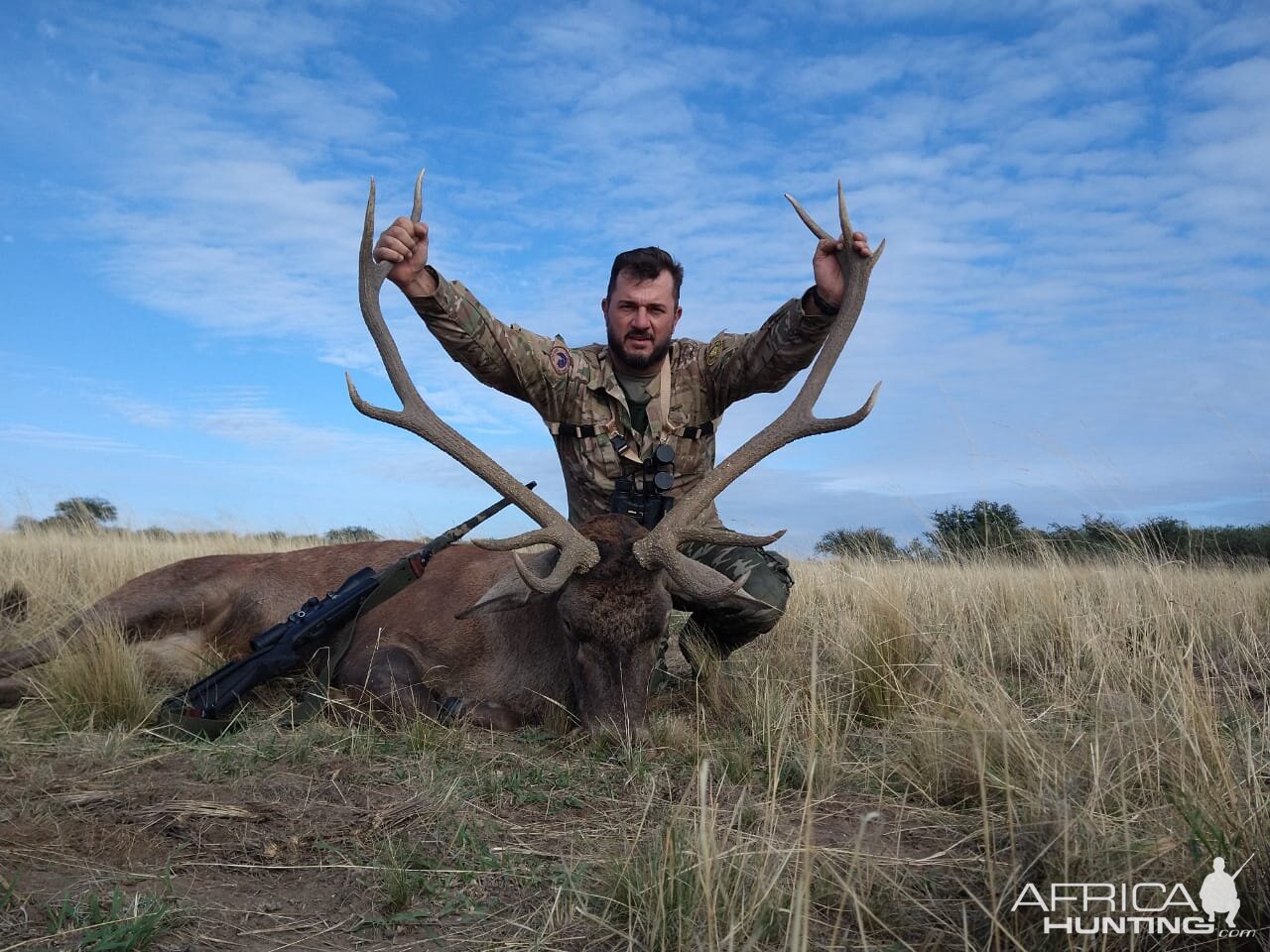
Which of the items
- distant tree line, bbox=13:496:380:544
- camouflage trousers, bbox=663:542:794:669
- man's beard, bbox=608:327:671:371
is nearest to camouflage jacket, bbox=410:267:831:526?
man's beard, bbox=608:327:671:371

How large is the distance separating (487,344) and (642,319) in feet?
2.95

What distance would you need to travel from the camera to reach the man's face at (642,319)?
5688 millimetres

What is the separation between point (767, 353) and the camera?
5.43 m

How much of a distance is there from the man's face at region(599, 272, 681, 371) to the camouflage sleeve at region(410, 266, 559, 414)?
0.44 meters

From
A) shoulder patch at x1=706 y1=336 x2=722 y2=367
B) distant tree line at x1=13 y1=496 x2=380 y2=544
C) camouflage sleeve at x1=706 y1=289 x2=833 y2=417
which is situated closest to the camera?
camouflage sleeve at x1=706 y1=289 x2=833 y2=417

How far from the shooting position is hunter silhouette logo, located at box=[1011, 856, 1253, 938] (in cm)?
202

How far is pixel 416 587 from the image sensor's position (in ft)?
18.7

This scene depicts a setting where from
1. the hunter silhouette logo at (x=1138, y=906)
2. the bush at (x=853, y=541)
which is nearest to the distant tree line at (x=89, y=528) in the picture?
the bush at (x=853, y=541)

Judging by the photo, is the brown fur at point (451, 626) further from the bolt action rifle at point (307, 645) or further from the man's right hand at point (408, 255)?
the man's right hand at point (408, 255)

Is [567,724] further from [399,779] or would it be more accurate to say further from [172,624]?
[172,624]

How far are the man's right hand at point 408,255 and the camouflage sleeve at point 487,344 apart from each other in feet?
0.19

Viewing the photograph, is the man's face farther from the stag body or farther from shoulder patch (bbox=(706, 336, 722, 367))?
shoulder patch (bbox=(706, 336, 722, 367))

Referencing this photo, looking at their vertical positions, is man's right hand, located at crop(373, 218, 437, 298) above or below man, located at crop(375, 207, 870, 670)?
above

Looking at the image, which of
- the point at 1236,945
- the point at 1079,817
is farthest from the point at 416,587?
the point at 1236,945
